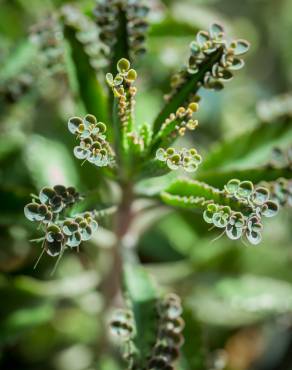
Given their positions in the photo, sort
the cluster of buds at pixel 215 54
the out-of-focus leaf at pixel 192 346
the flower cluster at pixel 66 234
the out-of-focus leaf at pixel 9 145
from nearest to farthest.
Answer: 1. the flower cluster at pixel 66 234
2. the cluster of buds at pixel 215 54
3. the out-of-focus leaf at pixel 192 346
4. the out-of-focus leaf at pixel 9 145

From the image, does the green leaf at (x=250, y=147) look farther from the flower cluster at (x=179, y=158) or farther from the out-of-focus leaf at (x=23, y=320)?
the out-of-focus leaf at (x=23, y=320)

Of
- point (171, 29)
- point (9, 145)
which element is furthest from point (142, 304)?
point (171, 29)

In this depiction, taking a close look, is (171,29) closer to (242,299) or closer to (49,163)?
(49,163)

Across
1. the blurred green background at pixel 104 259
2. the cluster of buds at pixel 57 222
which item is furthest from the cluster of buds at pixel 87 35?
the cluster of buds at pixel 57 222

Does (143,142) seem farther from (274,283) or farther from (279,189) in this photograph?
(274,283)

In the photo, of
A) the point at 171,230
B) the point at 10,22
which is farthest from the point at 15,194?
the point at 10,22

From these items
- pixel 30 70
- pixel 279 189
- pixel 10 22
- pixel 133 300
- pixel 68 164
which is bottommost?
pixel 133 300

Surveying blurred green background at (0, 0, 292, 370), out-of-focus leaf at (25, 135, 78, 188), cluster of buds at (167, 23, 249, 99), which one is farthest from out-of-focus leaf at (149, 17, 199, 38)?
cluster of buds at (167, 23, 249, 99)
